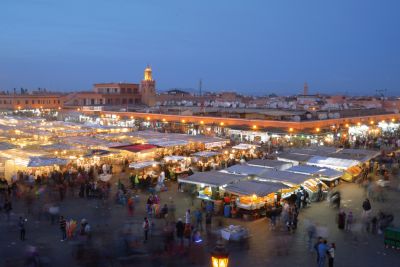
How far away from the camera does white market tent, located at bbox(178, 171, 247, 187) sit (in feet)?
40.1

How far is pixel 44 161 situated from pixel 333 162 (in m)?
10.3

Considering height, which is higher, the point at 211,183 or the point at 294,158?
the point at 294,158

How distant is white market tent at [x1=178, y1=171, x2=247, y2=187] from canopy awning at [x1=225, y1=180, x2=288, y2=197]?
1.70 feet

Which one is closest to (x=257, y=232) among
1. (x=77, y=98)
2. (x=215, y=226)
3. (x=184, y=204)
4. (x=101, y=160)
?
(x=215, y=226)

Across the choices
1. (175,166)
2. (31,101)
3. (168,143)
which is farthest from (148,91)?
(175,166)

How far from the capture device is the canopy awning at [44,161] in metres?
14.5

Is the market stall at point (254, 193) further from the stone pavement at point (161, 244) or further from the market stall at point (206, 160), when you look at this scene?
the market stall at point (206, 160)

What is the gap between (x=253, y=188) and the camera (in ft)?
37.2

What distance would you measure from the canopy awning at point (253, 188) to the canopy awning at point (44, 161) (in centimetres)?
660

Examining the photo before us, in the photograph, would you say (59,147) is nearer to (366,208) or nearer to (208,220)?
(208,220)

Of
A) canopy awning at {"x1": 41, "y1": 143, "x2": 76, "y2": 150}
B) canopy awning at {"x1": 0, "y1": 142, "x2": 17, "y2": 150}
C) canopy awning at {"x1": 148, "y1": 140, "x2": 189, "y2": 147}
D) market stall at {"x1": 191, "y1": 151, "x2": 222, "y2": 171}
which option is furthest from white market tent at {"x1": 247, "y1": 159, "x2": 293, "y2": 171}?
canopy awning at {"x1": 0, "y1": 142, "x2": 17, "y2": 150}

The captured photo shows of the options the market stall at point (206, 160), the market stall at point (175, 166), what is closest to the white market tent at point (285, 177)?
the market stall at point (175, 166)

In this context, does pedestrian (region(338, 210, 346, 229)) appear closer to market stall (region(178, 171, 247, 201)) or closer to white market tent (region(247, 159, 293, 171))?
market stall (region(178, 171, 247, 201))

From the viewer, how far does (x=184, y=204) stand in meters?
12.4
